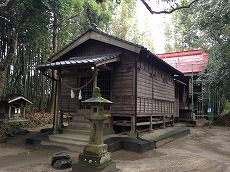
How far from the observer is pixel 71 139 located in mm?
9047

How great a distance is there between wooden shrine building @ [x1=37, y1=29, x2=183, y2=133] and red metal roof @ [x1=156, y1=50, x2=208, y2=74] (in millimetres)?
10377

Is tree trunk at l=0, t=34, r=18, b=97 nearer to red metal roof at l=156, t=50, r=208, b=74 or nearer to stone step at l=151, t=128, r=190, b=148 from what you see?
stone step at l=151, t=128, r=190, b=148

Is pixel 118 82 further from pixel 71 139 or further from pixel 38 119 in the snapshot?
pixel 38 119

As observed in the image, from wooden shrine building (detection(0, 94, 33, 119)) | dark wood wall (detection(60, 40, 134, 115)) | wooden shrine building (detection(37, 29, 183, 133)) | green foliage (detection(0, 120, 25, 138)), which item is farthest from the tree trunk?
dark wood wall (detection(60, 40, 134, 115))

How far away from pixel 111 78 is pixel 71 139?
347 centimetres

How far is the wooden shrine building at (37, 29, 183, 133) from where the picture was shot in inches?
375

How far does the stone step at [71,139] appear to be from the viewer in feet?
28.4

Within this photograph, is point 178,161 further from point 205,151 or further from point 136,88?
point 136,88

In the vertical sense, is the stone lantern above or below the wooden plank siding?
below

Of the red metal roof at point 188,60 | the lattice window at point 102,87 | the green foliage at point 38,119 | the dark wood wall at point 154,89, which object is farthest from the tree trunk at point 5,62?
the red metal roof at point 188,60

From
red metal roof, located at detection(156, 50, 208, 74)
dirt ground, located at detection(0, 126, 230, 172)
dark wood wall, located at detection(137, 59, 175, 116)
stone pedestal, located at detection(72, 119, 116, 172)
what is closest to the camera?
stone pedestal, located at detection(72, 119, 116, 172)

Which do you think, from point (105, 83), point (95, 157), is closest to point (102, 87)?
point (105, 83)

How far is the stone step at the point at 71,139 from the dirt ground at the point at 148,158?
364 mm

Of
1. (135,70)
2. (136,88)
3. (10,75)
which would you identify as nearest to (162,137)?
(136,88)
